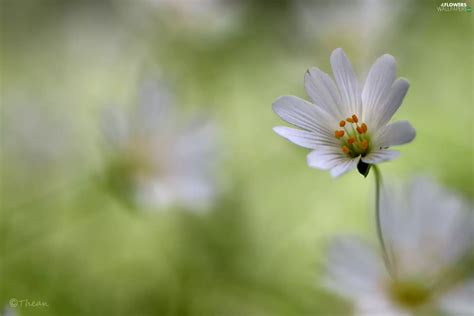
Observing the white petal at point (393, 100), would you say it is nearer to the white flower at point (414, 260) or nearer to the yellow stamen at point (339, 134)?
the yellow stamen at point (339, 134)

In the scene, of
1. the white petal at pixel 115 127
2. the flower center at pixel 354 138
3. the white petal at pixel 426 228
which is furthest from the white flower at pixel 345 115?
the white petal at pixel 115 127

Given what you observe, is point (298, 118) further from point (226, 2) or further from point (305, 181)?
point (226, 2)

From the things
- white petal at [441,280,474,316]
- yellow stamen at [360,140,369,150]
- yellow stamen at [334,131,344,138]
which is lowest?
white petal at [441,280,474,316]

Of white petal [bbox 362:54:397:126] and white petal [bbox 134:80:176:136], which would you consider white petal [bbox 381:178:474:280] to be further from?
white petal [bbox 134:80:176:136]

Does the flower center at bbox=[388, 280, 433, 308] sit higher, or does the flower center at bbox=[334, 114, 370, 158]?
the flower center at bbox=[334, 114, 370, 158]

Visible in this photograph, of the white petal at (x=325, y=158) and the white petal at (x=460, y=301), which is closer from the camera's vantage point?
the white petal at (x=325, y=158)

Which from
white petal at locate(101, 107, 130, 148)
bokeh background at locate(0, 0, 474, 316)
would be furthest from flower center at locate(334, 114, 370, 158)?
white petal at locate(101, 107, 130, 148)
